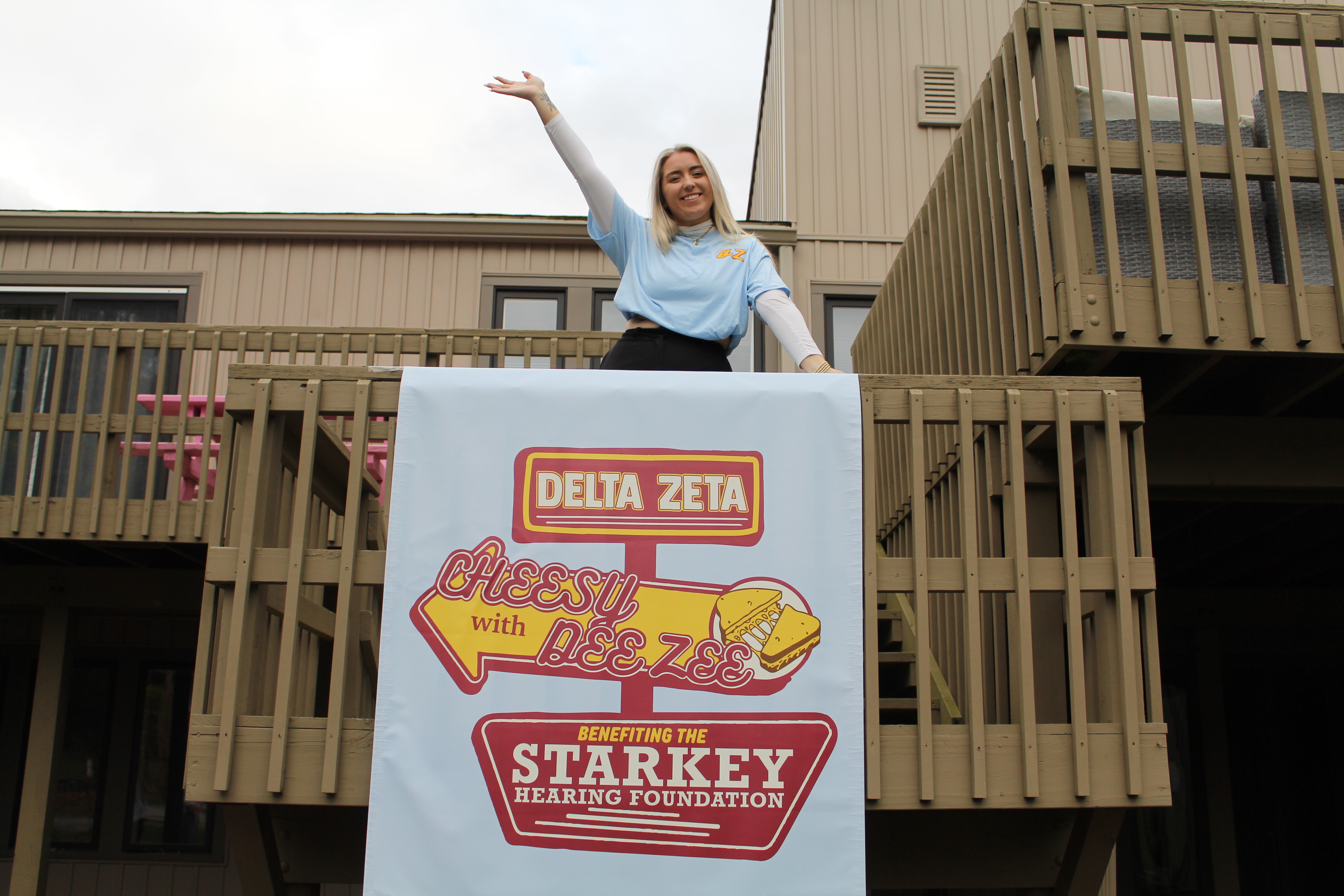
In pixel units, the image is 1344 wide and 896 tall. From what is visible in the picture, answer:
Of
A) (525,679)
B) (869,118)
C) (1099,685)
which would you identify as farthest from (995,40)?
(525,679)

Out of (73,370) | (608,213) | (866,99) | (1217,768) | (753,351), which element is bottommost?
(1217,768)

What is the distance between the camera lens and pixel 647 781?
278 cm

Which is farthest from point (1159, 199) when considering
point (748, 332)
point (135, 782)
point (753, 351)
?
point (135, 782)

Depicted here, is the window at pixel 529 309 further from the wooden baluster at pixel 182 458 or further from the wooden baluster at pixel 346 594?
the wooden baluster at pixel 346 594

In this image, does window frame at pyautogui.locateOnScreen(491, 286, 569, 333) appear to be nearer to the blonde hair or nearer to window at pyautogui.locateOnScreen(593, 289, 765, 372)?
window at pyautogui.locateOnScreen(593, 289, 765, 372)

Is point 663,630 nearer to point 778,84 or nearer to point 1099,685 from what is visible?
point 1099,685

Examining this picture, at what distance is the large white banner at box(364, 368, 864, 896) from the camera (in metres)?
2.77

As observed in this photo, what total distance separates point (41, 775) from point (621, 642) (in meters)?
5.00

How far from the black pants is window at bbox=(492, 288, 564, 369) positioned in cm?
513

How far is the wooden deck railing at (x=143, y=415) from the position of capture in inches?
222

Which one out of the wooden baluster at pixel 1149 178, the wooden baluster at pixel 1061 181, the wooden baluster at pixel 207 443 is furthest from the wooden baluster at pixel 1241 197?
the wooden baluster at pixel 207 443

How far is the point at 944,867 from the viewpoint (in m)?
3.40

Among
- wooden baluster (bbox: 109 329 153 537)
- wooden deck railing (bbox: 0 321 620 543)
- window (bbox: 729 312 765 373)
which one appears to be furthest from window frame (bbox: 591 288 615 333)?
wooden baluster (bbox: 109 329 153 537)

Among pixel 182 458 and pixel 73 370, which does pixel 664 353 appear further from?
pixel 73 370
